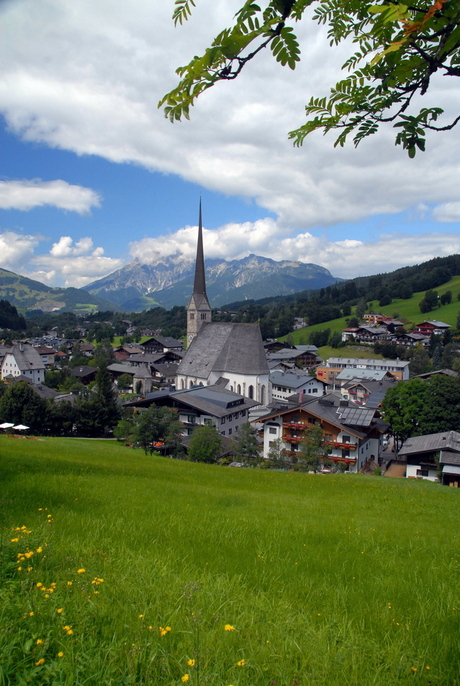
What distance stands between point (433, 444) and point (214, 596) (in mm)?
32259

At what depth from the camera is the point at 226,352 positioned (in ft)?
172

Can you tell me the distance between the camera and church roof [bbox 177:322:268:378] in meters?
51.0

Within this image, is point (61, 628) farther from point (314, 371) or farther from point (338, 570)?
point (314, 371)

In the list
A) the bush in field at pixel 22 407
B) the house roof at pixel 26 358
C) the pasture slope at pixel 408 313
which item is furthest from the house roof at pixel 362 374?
the house roof at pixel 26 358

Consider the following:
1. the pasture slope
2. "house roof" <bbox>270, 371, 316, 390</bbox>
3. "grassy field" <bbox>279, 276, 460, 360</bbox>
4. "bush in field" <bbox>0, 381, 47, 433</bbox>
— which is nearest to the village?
"house roof" <bbox>270, 371, 316, 390</bbox>

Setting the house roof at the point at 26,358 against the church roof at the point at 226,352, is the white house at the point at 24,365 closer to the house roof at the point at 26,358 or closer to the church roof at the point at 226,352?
the house roof at the point at 26,358

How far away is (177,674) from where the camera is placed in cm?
258

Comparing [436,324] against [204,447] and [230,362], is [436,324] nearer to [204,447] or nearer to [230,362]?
[230,362]

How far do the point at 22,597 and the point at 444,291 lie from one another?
157 m

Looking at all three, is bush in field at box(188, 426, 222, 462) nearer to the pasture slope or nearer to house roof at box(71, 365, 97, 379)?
A: house roof at box(71, 365, 97, 379)

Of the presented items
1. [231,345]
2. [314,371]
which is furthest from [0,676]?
[314,371]

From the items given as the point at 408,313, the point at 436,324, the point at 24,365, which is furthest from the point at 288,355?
the point at 24,365

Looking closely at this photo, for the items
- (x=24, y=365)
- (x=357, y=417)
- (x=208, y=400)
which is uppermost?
(x=24, y=365)

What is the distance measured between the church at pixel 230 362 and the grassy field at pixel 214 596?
4236 cm
